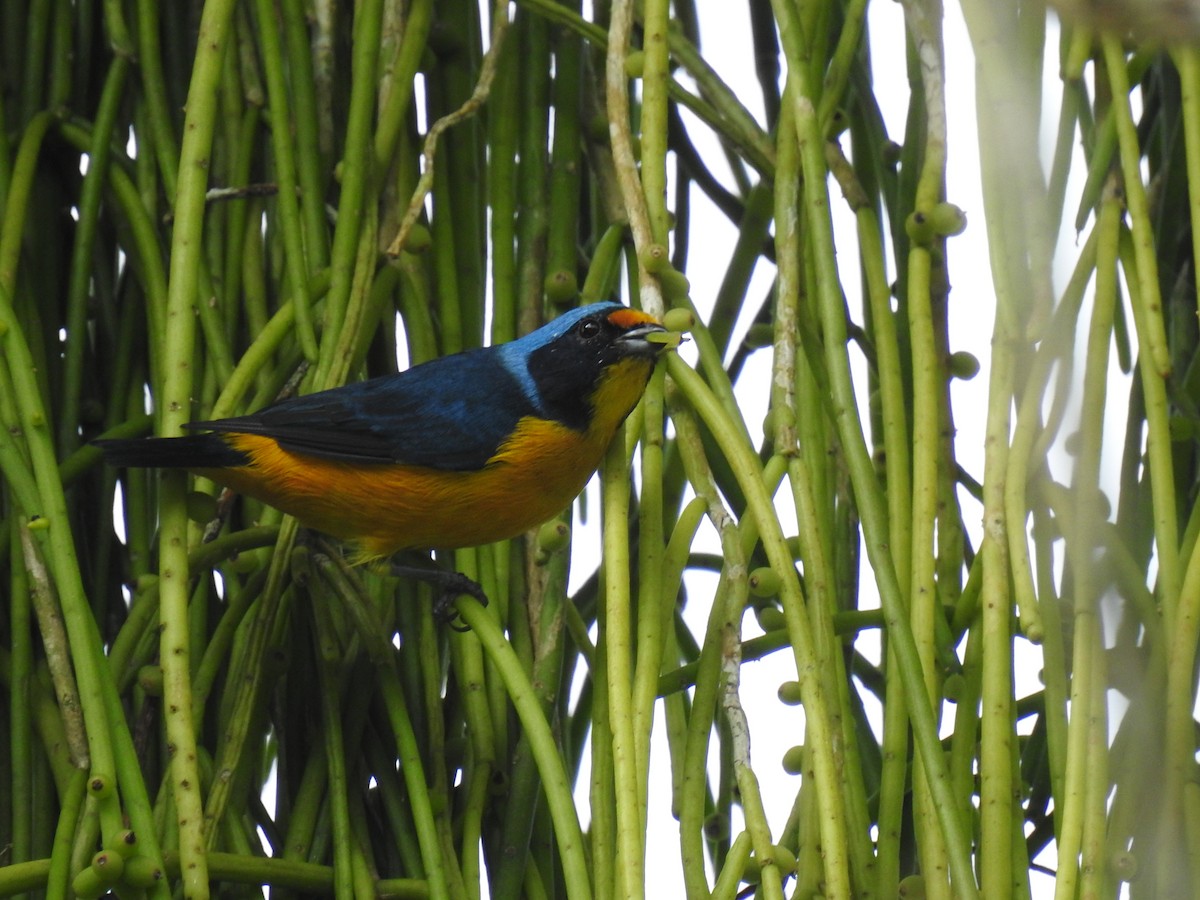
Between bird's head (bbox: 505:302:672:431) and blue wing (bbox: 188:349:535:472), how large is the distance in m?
0.04

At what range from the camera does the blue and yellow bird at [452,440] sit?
4.95 feet

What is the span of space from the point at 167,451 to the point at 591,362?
559mm

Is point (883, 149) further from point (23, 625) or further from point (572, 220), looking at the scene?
point (23, 625)

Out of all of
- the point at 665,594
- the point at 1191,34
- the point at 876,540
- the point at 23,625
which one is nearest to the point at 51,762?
the point at 23,625

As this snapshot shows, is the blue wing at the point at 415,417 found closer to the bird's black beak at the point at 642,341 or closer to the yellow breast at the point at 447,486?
the yellow breast at the point at 447,486

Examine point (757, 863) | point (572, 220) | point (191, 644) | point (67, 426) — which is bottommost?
point (757, 863)

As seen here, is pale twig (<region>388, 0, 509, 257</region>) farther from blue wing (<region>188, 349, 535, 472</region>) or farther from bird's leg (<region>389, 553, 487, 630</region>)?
bird's leg (<region>389, 553, 487, 630</region>)

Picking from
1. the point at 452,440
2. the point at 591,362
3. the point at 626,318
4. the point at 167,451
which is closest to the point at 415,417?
the point at 452,440

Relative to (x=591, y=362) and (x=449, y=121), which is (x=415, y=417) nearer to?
(x=591, y=362)

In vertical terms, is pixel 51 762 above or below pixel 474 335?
below

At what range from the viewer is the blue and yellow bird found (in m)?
1.51

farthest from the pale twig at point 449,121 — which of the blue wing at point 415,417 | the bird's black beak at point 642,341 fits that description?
the bird's black beak at point 642,341

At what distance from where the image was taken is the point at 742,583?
1089 mm

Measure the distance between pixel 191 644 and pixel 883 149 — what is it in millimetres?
899
